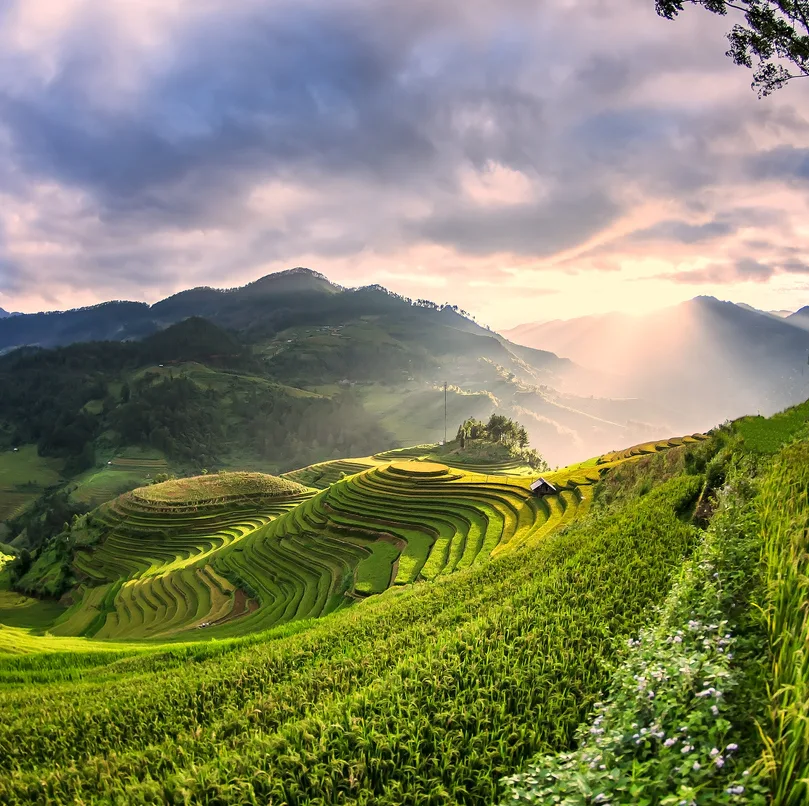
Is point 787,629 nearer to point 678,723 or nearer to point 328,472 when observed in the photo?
point 678,723

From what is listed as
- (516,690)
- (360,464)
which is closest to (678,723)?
(516,690)

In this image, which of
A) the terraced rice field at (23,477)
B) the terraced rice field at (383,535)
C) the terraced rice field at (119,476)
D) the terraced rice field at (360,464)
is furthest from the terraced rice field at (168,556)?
the terraced rice field at (23,477)

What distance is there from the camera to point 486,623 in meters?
6.87

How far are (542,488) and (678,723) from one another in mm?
28290

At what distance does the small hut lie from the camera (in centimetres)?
3083

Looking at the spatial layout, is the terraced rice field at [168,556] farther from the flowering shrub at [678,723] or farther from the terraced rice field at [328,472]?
the flowering shrub at [678,723]

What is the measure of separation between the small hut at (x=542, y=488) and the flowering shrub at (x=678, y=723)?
25731 millimetres

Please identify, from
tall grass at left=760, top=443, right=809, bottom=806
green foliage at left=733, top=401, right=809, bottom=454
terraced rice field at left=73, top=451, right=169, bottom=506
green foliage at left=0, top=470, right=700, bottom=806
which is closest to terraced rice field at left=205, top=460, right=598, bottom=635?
green foliage at left=733, top=401, right=809, bottom=454

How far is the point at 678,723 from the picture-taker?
3.74 m

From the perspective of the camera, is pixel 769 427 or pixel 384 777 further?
pixel 769 427

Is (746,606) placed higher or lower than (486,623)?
higher

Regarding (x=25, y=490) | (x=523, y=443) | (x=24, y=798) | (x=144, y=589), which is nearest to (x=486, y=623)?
(x=24, y=798)

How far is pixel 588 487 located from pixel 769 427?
14.7m

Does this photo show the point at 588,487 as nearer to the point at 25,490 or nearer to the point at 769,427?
the point at 769,427
